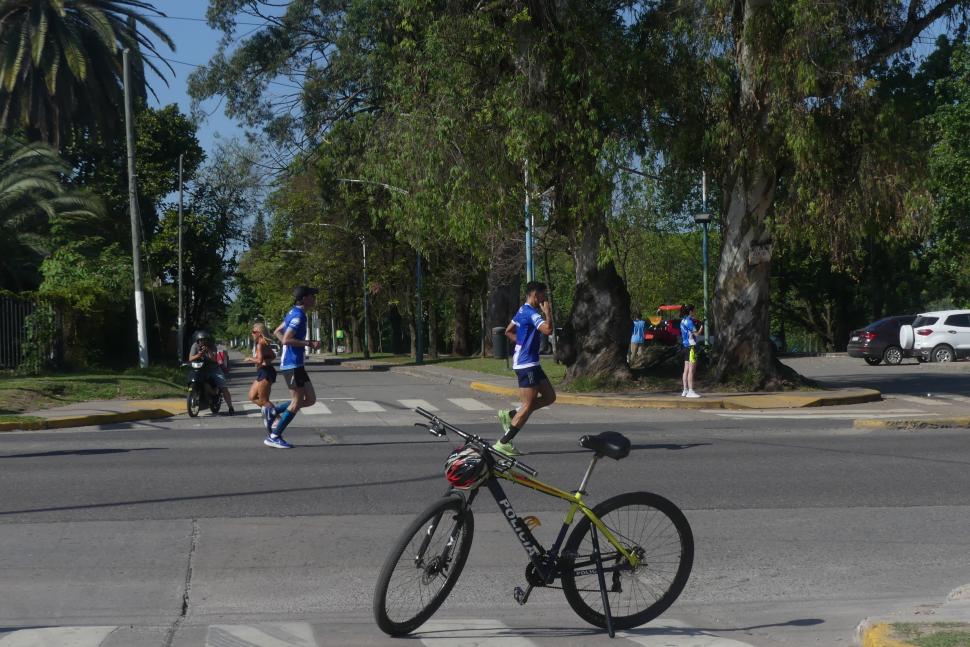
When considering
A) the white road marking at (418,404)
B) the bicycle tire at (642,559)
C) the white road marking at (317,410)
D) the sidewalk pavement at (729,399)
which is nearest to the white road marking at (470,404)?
the white road marking at (418,404)

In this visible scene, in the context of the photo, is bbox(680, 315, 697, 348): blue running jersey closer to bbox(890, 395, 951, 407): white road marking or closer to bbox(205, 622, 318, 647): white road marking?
bbox(890, 395, 951, 407): white road marking

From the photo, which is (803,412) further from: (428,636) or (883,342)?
(883,342)

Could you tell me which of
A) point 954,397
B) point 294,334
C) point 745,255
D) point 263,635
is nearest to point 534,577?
point 263,635

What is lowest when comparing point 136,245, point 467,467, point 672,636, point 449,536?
point 672,636

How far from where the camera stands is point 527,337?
13227mm

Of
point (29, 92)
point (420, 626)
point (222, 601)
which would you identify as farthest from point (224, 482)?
point (29, 92)

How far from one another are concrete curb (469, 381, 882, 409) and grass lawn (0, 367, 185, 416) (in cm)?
889

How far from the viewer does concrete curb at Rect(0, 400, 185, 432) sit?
17.5 m

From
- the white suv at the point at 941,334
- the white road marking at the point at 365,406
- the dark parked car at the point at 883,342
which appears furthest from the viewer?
the dark parked car at the point at 883,342

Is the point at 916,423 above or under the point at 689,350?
under

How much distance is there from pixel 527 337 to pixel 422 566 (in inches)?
294

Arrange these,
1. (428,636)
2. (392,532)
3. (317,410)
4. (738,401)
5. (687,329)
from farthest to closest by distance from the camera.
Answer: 1. (687,329)
2. (738,401)
3. (317,410)
4. (392,532)
5. (428,636)

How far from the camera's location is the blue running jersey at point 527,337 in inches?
516

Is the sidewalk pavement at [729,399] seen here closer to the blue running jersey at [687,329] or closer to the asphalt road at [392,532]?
the blue running jersey at [687,329]
